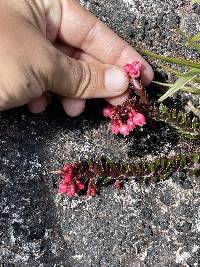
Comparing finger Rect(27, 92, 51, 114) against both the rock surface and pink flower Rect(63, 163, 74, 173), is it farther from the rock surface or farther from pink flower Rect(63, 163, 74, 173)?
pink flower Rect(63, 163, 74, 173)

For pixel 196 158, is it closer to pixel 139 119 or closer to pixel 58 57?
pixel 139 119

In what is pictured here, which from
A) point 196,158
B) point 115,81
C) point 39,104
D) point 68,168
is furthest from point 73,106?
point 196,158

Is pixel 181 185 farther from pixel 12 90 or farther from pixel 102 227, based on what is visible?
pixel 12 90

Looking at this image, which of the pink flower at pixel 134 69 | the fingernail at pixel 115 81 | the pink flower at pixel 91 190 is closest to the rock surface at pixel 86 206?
the pink flower at pixel 91 190

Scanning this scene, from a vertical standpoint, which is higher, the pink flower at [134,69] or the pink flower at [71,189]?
the pink flower at [134,69]

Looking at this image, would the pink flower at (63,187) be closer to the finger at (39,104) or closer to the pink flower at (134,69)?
the finger at (39,104)

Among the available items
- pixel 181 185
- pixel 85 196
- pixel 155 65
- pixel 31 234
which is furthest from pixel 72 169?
pixel 155 65
